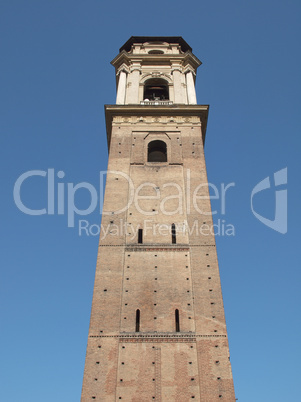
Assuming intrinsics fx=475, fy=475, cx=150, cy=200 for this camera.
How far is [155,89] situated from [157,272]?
1713 centimetres

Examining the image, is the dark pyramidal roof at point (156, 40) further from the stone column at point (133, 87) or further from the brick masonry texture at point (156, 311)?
the brick masonry texture at point (156, 311)

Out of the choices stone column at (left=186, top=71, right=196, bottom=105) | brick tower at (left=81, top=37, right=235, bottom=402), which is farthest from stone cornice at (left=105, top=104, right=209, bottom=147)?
stone column at (left=186, top=71, right=196, bottom=105)

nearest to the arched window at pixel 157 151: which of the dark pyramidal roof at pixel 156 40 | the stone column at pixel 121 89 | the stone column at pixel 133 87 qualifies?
the stone column at pixel 133 87

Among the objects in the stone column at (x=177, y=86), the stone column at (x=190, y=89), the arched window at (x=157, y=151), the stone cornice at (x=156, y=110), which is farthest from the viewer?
the stone column at (x=177, y=86)

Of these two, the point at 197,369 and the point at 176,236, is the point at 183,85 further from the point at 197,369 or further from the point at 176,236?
the point at 197,369

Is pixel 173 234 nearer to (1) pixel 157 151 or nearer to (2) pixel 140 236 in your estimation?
(2) pixel 140 236

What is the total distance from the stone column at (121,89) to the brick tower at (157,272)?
1113 mm

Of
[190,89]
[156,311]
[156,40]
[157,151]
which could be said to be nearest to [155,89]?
[190,89]

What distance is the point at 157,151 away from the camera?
86.5ft

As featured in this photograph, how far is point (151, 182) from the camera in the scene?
2222 cm

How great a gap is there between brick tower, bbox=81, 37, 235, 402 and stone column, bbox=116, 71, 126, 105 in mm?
1113

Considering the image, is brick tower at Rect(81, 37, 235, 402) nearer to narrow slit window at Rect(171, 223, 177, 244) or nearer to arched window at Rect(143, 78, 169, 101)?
narrow slit window at Rect(171, 223, 177, 244)

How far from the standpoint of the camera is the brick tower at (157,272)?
1489 cm

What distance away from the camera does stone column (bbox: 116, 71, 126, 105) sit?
28.7 metres
